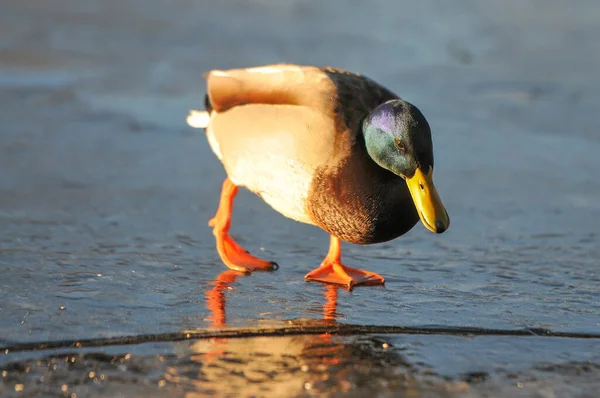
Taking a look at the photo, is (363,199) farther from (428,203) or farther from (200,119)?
(200,119)

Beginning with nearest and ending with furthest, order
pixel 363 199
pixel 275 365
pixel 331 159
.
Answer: pixel 275 365 → pixel 363 199 → pixel 331 159

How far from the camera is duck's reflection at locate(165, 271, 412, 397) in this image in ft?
10.1

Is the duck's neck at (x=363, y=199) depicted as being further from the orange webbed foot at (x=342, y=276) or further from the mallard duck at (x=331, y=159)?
the orange webbed foot at (x=342, y=276)

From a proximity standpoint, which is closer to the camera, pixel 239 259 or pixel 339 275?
pixel 339 275

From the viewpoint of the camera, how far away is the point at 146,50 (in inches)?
364

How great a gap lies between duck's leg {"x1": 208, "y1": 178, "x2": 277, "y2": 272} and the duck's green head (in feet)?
2.54

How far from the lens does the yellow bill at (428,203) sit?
3.96 meters

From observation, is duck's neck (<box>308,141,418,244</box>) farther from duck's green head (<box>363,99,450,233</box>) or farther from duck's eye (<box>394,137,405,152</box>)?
duck's eye (<box>394,137,405,152</box>)

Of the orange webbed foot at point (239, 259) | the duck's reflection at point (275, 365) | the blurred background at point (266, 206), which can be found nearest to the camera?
the duck's reflection at point (275, 365)

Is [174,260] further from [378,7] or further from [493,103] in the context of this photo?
[378,7]

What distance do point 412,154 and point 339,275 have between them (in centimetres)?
69

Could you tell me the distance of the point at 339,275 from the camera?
14.5 feet

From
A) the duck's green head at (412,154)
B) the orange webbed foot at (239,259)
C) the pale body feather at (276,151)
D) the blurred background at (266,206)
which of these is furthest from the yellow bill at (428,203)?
the orange webbed foot at (239,259)

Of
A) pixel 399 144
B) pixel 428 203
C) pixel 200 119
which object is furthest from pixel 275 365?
pixel 200 119
